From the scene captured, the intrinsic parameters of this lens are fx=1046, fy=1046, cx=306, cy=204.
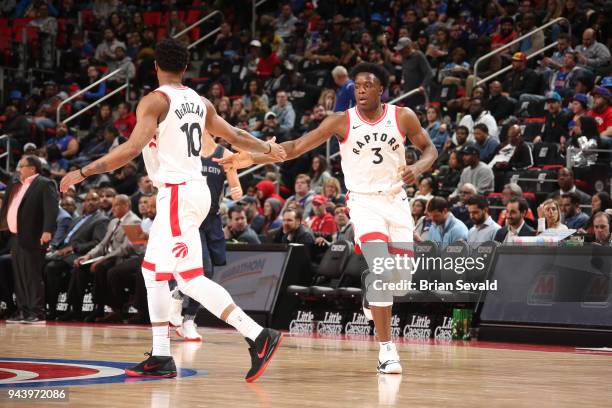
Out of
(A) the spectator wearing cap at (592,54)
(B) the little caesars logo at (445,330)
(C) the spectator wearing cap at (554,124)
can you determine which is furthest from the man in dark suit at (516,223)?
(A) the spectator wearing cap at (592,54)

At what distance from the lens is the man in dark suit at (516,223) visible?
11781mm

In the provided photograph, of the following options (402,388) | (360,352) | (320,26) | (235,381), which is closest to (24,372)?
(235,381)

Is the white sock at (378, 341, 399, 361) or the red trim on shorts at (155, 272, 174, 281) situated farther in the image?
the white sock at (378, 341, 399, 361)

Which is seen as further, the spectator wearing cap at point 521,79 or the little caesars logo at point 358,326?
the spectator wearing cap at point 521,79

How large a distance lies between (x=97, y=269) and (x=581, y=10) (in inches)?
378

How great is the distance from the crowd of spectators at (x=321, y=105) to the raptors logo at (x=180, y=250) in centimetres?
563

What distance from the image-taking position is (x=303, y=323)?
12984 mm

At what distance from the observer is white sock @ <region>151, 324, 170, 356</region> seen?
22.4 feet

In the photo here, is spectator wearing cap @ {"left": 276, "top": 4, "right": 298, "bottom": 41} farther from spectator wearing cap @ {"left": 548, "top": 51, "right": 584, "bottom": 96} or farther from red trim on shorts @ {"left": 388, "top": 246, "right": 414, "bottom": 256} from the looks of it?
red trim on shorts @ {"left": 388, "top": 246, "right": 414, "bottom": 256}

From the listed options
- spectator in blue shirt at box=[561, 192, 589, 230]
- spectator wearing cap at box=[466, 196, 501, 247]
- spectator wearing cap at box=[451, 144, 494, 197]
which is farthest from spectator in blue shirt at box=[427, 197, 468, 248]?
spectator wearing cap at box=[451, 144, 494, 197]

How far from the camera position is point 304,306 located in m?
13.1

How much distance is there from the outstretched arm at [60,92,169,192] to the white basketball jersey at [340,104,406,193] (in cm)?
148

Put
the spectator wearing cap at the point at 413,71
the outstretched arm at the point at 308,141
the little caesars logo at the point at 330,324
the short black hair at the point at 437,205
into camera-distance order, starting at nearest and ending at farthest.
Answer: the outstretched arm at the point at 308,141
the short black hair at the point at 437,205
the little caesars logo at the point at 330,324
the spectator wearing cap at the point at 413,71

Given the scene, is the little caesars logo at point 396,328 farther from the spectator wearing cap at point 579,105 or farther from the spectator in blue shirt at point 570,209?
the spectator wearing cap at point 579,105
